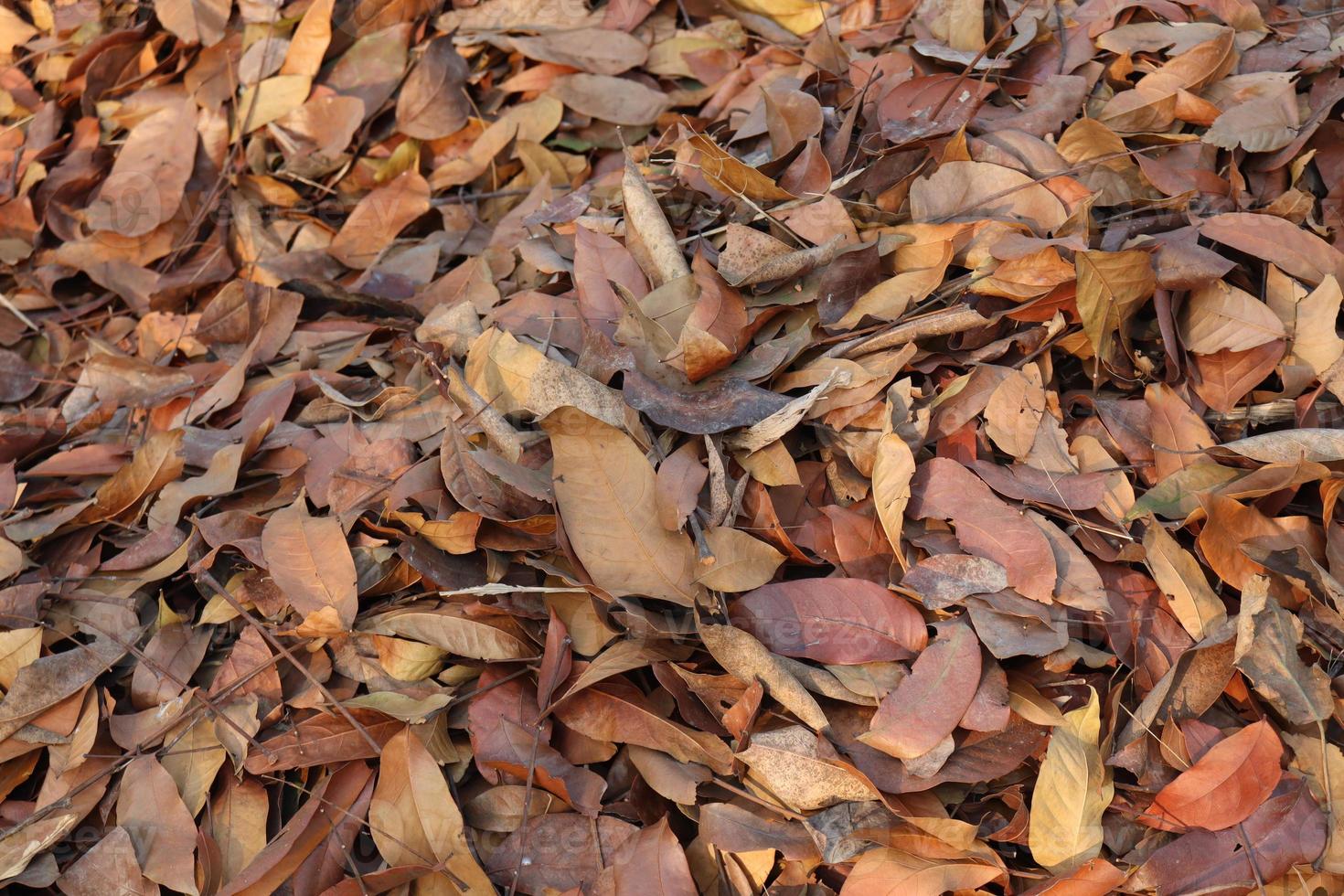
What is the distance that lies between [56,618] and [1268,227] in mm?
1578

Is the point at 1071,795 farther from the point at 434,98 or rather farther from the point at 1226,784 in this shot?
the point at 434,98

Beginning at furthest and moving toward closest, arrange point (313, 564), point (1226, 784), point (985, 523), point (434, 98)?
1. point (434, 98)
2. point (313, 564)
3. point (985, 523)
4. point (1226, 784)

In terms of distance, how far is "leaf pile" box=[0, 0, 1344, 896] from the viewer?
998mm

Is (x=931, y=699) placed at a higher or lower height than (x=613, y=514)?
lower

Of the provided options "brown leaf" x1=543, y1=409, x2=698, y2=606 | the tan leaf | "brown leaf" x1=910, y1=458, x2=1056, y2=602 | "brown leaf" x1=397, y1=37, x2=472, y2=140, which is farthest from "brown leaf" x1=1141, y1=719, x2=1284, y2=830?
"brown leaf" x1=397, y1=37, x2=472, y2=140

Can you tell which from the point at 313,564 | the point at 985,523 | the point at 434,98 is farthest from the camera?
the point at 434,98

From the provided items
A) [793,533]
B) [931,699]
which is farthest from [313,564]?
[931,699]

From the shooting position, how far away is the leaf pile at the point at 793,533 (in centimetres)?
100

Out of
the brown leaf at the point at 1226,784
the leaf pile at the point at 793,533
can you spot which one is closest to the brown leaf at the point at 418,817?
the leaf pile at the point at 793,533

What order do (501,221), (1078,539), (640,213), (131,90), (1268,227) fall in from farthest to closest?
(131,90)
(501,221)
(640,213)
(1268,227)
(1078,539)

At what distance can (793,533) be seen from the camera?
3.64 feet

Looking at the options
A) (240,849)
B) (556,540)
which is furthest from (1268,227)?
(240,849)

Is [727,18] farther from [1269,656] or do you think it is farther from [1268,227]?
[1269,656]

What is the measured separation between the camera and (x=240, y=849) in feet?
3.63
